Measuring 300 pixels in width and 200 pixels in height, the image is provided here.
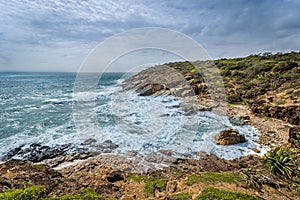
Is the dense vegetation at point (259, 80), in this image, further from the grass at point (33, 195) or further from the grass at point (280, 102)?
the grass at point (33, 195)

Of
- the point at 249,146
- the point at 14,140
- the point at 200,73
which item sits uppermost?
the point at 200,73

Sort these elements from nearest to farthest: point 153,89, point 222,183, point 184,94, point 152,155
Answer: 1. point 222,183
2. point 152,155
3. point 184,94
4. point 153,89

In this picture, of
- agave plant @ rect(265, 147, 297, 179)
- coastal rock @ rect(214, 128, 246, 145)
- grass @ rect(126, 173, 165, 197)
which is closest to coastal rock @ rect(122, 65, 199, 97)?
coastal rock @ rect(214, 128, 246, 145)

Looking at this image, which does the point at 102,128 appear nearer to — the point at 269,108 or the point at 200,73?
the point at 269,108

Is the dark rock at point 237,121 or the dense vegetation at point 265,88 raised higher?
the dense vegetation at point 265,88

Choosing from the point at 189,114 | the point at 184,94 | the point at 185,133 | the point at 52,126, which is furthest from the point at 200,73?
the point at 52,126

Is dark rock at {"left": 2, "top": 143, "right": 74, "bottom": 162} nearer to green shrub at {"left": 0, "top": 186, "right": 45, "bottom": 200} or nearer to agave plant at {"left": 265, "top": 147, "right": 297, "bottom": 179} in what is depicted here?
green shrub at {"left": 0, "top": 186, "right": 45, "bottom": 200}

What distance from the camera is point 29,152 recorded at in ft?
37.2

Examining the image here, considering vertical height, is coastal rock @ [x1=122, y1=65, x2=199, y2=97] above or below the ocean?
above

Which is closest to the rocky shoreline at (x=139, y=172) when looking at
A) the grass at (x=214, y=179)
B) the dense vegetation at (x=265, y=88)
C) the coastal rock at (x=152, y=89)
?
the grass at (x=214, y=179)

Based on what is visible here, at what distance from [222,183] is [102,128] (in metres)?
11.8

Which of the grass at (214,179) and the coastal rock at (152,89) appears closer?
the grass at (214,179)

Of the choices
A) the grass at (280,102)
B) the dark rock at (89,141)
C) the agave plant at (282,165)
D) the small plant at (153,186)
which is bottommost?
the dark rock at (89,141)

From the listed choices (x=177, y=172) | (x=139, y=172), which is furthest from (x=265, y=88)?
(x=139, y=172)
